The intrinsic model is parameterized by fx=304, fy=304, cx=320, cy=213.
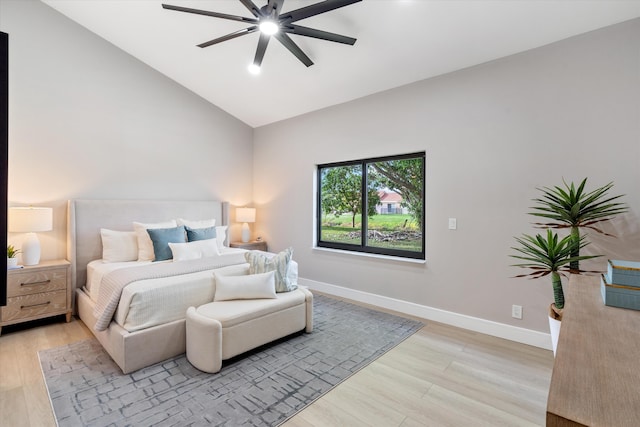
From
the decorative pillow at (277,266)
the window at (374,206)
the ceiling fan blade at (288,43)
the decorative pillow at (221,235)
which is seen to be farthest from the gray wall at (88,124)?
the ceiling fan blade at (288,43)

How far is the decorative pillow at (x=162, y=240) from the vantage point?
11.7ft

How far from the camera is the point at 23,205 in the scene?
3.39 m

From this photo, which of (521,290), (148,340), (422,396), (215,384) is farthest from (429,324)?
(148,340)

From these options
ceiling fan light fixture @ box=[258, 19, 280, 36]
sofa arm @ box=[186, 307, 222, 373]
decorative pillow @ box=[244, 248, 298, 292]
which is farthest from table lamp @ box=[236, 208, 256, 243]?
ceiling fan light fixture @ box=[258, 19, 280, 36]

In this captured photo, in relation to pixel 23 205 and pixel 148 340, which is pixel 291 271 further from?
pixel 23 205

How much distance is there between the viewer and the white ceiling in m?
2.60

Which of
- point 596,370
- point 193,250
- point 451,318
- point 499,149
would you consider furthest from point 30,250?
point 499,149

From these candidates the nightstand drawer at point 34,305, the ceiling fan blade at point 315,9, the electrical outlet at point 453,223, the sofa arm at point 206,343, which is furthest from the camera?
the electrical outlet at point 453,223

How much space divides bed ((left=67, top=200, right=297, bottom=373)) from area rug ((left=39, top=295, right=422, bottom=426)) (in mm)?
124

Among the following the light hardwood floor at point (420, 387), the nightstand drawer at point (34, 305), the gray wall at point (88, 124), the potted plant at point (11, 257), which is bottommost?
the light hardwood floor at point (420, 387)

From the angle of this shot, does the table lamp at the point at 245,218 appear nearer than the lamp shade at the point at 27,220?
No

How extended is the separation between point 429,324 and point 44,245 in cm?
453

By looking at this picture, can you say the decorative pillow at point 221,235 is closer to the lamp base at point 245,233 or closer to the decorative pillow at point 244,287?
the lamp base at point 245,233

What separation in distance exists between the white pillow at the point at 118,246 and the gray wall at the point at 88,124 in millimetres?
527
